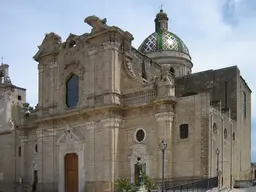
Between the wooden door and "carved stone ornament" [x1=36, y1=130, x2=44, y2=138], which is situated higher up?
"carved stone ornament" [x1=36, y1=130, x2=44, y2=138]

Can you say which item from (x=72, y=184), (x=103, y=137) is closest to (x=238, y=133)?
(x=103, y=137)

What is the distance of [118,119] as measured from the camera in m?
27.8

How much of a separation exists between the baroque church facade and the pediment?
0.24ft

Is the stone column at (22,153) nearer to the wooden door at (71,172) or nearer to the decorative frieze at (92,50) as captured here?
the wooden door at (71,172)

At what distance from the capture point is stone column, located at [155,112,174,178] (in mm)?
25016

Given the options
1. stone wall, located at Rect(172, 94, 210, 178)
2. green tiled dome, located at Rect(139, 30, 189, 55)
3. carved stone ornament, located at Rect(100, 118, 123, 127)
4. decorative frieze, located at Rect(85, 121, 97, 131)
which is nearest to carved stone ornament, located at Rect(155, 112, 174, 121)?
stone wall, located at Rect(172, 94, 210, 178)

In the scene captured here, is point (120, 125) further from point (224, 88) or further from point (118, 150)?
point (224, 88)

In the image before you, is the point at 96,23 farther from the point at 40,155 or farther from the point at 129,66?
the point at 40,155

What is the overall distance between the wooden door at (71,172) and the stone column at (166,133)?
7390mm

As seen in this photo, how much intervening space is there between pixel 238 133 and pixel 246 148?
4365 millimetres

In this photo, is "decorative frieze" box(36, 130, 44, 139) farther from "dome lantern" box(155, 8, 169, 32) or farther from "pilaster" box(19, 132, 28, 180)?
"dome lantern" box(155, 8, 169, 32)

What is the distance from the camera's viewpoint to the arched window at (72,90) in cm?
3134

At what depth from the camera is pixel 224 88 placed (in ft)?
101

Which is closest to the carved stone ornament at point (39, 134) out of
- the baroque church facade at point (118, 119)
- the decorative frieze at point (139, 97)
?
the baroque church facade at point (118, 119)
